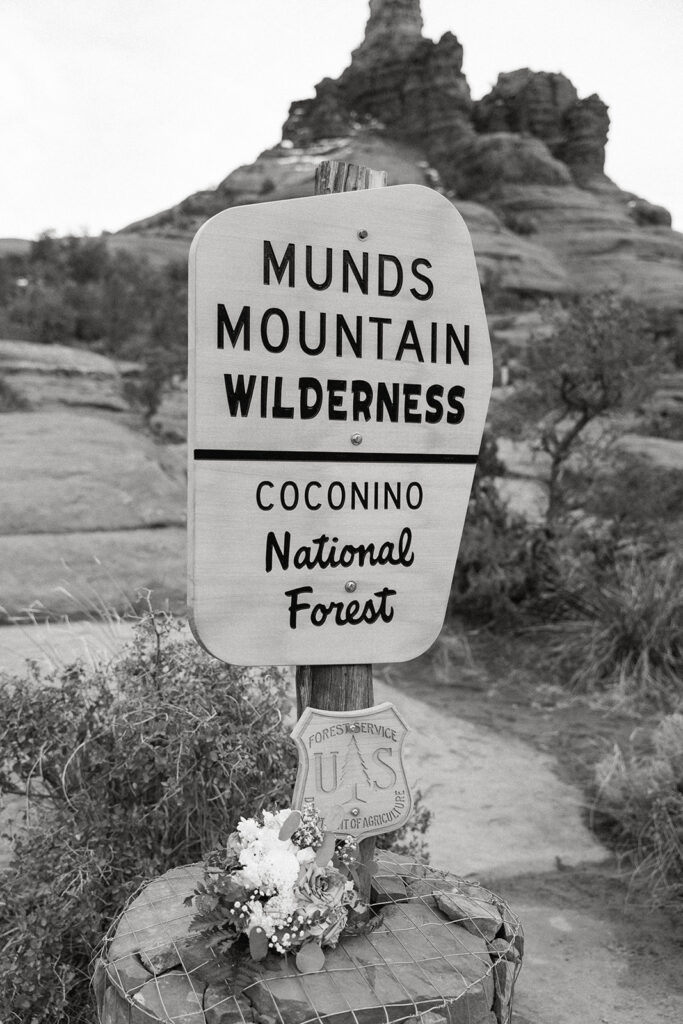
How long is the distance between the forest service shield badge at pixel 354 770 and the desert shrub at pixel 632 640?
3595 millimetres

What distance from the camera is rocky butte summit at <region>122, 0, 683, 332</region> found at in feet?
122

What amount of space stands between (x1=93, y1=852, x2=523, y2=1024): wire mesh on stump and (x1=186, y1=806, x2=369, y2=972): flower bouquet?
6 cm

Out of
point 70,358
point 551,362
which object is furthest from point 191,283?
point 70,358

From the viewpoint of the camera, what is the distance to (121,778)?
9.25ft

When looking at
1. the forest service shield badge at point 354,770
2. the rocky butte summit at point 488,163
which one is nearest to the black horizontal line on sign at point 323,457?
the forest service shield badge at point 354,770

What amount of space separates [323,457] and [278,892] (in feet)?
3.08

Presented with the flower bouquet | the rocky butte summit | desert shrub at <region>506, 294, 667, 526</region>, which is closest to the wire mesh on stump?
the flower bouquet

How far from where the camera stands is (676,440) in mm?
10781

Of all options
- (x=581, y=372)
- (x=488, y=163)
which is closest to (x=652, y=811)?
(x=581, y=372)

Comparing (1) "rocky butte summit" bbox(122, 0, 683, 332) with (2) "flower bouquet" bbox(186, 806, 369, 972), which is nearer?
(2) "flower bouquet" bbox(186, 806, 369, 972)

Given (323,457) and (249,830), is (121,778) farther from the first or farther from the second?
(323,457)

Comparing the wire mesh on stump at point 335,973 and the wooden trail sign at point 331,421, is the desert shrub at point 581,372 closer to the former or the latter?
the wooden trail sign at point 331,421

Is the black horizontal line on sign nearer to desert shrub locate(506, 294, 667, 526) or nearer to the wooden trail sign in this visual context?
the wooden trail sign

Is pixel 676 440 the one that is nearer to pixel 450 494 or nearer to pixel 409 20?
pixel 450 494
